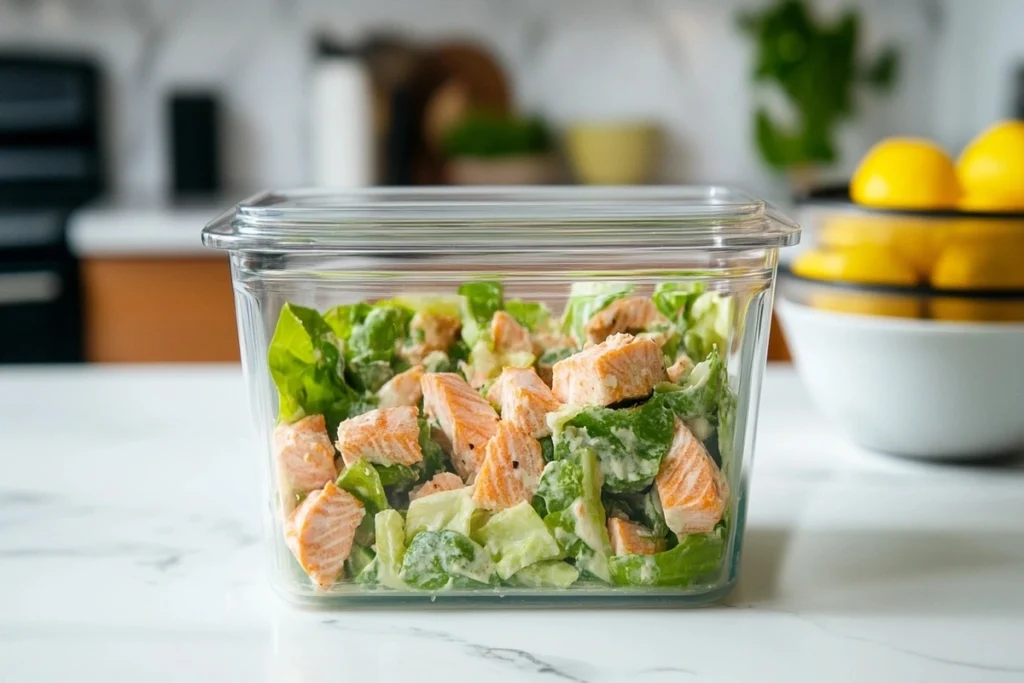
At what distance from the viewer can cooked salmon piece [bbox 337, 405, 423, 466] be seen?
1.89ft

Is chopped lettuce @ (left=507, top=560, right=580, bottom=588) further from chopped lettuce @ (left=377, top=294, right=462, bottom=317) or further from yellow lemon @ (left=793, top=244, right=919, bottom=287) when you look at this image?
yellow lemon @ (left=793, top=244, right=919, bottom=287)

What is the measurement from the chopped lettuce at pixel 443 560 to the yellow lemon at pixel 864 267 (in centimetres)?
44

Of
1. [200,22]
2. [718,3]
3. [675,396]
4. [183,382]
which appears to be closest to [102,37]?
[200,22]

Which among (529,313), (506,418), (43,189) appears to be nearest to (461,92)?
(43,189)

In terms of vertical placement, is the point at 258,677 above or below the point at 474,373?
below

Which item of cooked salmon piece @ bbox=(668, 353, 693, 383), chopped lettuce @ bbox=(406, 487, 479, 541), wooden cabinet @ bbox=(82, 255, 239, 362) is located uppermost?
cooked salmon piece @ bbox=(668, 353, 693, 383)

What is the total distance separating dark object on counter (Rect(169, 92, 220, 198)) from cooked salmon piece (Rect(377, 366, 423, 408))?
1992 mm

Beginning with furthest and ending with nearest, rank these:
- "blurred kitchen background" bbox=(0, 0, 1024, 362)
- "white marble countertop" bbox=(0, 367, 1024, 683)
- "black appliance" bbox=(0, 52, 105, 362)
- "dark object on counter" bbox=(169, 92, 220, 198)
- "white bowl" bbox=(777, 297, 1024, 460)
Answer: "dark object on counter" bbox=(169, 92, 220, 198) → "blurred kitchen background" bbox=(0, 0, 1024, 362) → "black appliance" bbox=(0, 52, 105, 362) → "white bowl" bbox=(777, 297, 1024, 460) → "white marble countertop" bbox=(0, 367, 1024, 683)

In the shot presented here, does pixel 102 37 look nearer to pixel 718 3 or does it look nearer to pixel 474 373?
pixel 718 3

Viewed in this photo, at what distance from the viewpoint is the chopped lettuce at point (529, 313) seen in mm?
664

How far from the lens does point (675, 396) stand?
0.59 meters

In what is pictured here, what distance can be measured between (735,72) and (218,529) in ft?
6.85

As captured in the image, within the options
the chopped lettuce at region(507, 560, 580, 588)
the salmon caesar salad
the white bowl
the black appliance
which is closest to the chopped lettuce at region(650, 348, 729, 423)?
the salmon caesar salad

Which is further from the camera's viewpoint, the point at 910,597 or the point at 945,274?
the point at 945,274
